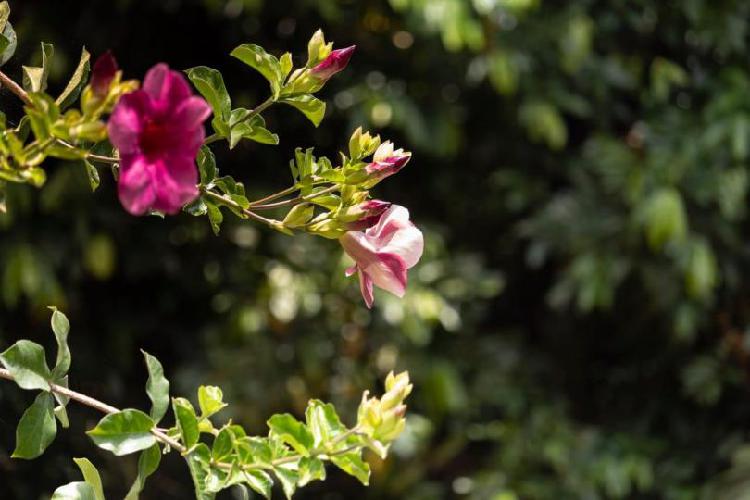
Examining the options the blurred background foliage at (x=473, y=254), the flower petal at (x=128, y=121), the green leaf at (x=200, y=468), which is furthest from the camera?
→ the blurred background foliage at (x=473, y=254)

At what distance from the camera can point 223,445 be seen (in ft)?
1.82

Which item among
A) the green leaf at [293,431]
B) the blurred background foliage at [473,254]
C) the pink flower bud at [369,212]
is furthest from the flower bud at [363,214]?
the blurred background foliage at [473,254]

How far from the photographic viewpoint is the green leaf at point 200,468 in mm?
541

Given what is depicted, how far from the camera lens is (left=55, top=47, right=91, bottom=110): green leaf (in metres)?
0.53

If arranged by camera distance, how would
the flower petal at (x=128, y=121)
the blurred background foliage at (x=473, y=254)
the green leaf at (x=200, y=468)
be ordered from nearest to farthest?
the flower petal at (x=128, y=121) < the green leaf at (x=200, y=468) < the blurred background foliage at (x=473, y=254)

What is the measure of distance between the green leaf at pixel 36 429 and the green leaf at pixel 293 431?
11 centimetres

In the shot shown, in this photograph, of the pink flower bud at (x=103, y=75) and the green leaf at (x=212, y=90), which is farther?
the green leaf at (x=212, y=90)

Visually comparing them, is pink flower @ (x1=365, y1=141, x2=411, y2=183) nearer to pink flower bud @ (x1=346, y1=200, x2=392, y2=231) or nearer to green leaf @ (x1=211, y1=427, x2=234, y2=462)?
pink flower bud @ (x1=346, y1=200, x2=392, y2=231)

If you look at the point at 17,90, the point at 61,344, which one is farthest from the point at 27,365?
the point at 17,90

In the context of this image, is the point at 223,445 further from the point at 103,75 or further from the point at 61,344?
the point at 103,75

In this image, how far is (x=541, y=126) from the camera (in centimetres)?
237

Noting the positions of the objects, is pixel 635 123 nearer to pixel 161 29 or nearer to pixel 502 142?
pixel 502 142

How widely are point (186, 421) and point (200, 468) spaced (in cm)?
3

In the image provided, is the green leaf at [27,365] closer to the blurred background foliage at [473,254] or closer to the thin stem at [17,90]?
the thin stem at [17,90]
